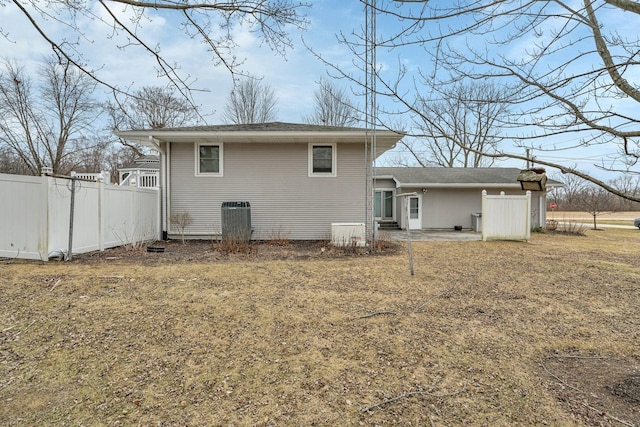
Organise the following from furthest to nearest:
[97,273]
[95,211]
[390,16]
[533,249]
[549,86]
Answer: [533,249] < [95,211] < [97,273] < [390,16] < [549,86]

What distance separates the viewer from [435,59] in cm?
259

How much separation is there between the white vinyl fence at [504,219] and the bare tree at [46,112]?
1058cm

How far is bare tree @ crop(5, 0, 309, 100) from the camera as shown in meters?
3.40

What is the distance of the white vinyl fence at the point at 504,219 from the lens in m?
10.6

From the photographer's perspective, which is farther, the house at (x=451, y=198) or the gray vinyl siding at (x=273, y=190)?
the house at (x=451, y=198)

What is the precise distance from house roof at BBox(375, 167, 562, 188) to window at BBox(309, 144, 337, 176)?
6.32 metres

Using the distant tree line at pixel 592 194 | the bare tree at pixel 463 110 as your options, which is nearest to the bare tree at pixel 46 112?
the bare tree at pixel 463 110

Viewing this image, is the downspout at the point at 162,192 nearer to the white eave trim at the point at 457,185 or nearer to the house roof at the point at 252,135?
the house roof at the point at 252,135

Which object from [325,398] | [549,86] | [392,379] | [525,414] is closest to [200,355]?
[325,398]

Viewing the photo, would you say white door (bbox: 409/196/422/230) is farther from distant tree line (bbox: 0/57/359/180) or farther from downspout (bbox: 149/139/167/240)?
downspout (bbox: 149/139/167/240)

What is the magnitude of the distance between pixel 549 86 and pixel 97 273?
6312 mm

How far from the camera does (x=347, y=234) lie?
8.55m

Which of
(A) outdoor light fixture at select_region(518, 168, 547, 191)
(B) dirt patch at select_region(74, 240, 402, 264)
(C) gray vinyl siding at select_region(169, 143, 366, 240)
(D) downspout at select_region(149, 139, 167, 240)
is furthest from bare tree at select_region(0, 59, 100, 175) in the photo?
(A) outdoor light fixture at select_region(518, 168, 547, 191)

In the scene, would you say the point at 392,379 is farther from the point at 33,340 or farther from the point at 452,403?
the point at 33,340
